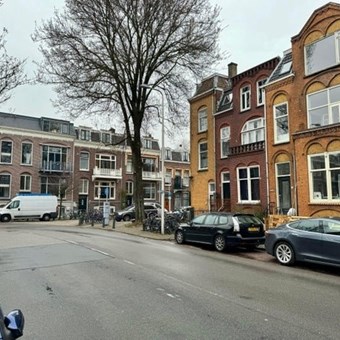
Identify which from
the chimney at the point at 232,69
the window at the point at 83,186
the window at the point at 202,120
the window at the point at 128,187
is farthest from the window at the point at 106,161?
the chimney at the point at 232,69

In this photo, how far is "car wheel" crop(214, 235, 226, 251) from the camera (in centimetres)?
1290

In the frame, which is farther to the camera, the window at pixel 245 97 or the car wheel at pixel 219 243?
the window at pixel 245 97

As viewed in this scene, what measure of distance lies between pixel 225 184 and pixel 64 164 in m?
25.8

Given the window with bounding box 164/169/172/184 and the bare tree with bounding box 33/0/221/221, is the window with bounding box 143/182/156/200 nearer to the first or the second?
the window with bounding box 164/169/172/184

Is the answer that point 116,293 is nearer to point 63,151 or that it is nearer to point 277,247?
point 277,247

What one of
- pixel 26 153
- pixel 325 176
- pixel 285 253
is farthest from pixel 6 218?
pixel 285 253

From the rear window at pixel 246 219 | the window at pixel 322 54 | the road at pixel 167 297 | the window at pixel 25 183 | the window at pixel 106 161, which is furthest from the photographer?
the window at pixel 106 161

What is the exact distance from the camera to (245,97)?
25.0 meters

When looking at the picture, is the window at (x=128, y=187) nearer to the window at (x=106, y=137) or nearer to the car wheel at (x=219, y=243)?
the window at (x=106, y=137)

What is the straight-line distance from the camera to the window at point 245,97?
24656 mm

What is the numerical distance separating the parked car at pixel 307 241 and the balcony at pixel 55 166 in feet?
120

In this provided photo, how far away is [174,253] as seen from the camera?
12211mm

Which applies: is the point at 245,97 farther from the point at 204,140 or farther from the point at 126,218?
the point at 126,218

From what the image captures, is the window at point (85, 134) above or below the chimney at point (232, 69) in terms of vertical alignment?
below
